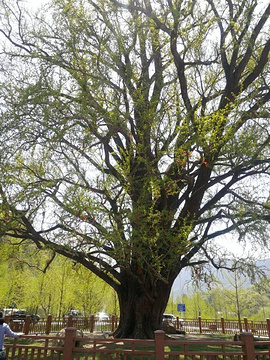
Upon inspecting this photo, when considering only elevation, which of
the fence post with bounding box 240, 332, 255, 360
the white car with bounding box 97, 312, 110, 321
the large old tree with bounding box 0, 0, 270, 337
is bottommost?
the white car with bounding box 97, 312, 110, 321

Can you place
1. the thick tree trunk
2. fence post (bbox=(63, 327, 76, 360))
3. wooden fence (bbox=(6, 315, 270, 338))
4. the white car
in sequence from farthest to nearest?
the white car, wooden fence (bbox=(6, 315, 270, 338)), the thick tree trunk, fence post (bbox=(63, 327, 76, 360))

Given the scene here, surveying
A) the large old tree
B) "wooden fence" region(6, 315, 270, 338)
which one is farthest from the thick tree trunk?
"wooden fence" region(6, 315, 270, 338)

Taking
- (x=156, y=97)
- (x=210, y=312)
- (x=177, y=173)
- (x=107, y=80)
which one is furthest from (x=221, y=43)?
(x=210, y=312)

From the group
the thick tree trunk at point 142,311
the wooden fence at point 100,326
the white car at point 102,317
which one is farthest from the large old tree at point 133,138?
the white car at point 102,317

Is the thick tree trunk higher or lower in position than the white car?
higher

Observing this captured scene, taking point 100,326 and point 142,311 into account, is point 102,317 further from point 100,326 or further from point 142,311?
point 142,311

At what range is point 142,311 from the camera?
848 cm

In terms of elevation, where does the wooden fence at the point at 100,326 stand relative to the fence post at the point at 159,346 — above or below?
below

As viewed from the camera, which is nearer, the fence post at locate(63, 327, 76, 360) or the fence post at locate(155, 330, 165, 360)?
the fence post at locate(155, 330, 165, 360)

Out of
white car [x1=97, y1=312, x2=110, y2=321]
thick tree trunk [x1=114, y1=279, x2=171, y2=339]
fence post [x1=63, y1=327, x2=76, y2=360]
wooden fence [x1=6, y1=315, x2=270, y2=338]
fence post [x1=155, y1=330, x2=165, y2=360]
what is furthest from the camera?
white car [x1=97, y1=312, x2=110, y2=321]

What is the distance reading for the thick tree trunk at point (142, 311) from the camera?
8250 millimetres

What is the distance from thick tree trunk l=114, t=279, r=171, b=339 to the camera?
8.25m

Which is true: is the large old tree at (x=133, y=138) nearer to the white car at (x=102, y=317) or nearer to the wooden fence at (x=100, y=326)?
the wooden fence at (x=100, y=326)

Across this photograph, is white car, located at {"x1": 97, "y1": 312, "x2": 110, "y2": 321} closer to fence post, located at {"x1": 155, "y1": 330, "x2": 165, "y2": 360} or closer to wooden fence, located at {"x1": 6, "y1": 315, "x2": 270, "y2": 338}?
wooden fence, located at {"x1": 6, "y1": 315, "x2": 270, "y2": 338}
